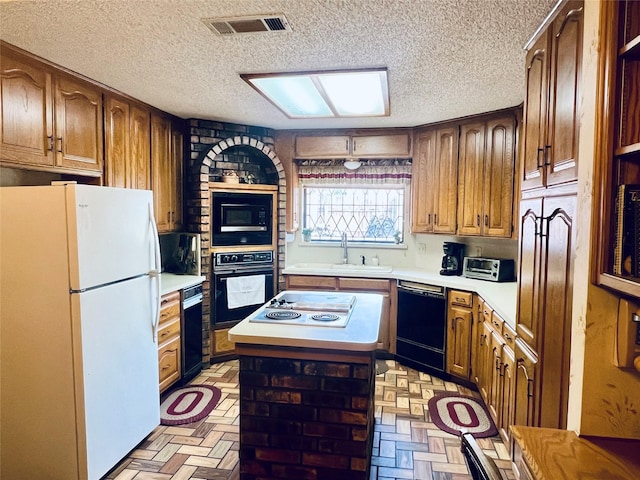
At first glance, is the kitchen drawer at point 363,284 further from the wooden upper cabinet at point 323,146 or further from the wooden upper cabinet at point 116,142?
the wooden upper cabinet at point 116,142

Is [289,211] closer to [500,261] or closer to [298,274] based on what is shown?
[298,274]

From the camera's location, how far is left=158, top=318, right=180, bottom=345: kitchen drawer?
299 cm

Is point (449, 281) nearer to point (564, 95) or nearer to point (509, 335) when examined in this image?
point (509, 335)

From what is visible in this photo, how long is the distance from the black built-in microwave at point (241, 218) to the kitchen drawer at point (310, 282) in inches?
17.7

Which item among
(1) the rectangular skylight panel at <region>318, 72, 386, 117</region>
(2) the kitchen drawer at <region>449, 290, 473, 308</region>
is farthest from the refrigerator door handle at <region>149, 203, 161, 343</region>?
(2) the kitchen drawer at <region>449, 290, 473, 308</region>

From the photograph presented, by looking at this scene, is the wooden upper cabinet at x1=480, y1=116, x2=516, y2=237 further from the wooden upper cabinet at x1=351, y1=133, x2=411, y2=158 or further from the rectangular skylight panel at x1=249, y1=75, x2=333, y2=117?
the rectangular skylight panel at x1=249, y1=75, x2=333, y2=117

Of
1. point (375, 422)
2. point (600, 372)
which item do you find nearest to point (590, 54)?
point (600, 372)

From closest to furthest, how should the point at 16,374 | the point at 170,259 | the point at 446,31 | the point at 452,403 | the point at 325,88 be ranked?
1. the point at 446,31
2. the point at 16,374
3. the point at 325,88
4. the point at 452,403
5. the point at 170,259

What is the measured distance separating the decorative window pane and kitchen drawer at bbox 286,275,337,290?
2.34 ft

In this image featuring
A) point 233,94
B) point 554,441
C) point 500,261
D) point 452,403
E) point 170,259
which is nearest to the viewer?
point 554,441

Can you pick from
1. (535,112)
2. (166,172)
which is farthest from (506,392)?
(166,172)

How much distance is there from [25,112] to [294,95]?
162cm

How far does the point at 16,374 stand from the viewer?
6.70 ft

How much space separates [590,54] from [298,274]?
3115mm
